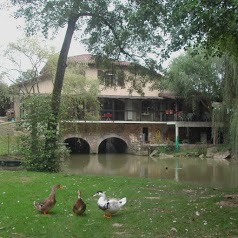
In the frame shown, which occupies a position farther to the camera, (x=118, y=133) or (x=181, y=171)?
(x=118, y=133)

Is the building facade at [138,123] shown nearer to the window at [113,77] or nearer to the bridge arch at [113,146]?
the bridge arch at [113,146]

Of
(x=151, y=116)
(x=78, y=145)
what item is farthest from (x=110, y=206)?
(x=78, y=145)

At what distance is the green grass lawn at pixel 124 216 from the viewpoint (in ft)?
19.3

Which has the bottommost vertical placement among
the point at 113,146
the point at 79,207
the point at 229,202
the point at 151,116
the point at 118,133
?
the point at 113,146

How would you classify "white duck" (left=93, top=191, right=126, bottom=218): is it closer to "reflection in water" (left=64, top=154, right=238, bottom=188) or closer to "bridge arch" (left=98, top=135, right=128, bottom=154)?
"reflection in water" (left=64, top=154, right=238, bottom=188)

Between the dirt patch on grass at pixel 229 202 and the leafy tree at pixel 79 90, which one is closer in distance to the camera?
the dirt patch on grass at pixel 229 202

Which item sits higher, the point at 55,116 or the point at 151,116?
the point at 55,116

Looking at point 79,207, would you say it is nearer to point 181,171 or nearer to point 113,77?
point 113,77

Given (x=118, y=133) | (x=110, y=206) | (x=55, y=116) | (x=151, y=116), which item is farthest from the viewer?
(x=151, y=116)

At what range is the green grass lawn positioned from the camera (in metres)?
5.89

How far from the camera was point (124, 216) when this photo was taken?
22.7 feet

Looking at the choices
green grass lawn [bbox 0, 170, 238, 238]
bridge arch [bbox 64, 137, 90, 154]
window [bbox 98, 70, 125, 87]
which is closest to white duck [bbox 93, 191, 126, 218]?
green grass lawn [bbox 0, 170, 238, 238]

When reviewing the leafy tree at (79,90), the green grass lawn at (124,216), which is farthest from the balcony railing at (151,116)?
the green grass lawn at (124,216)

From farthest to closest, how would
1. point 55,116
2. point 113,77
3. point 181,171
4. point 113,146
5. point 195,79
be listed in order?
1. point 113,146
2. point 195,79
3. point 181,171
4. point 113,77
5. point 55,116
